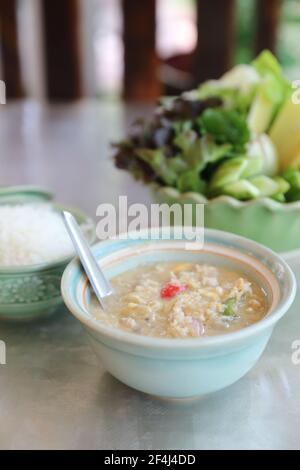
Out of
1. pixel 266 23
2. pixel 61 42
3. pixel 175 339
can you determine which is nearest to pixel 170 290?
pixel 175 339

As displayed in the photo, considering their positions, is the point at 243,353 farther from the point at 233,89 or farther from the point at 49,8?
the point at 49,8

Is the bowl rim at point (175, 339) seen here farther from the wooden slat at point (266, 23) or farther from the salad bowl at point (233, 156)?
the wooden slat at point (266, 23)

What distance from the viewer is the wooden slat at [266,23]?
3.57 m

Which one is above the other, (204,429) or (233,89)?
(233,89)

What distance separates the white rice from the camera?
3.30ft

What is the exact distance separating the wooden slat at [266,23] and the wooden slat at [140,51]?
0.64 m

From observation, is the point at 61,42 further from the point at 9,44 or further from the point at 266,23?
the point at 266,23

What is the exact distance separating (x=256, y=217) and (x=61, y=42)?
2.52m

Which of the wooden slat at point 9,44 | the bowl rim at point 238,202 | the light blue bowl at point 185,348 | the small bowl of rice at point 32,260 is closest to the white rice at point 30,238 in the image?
the small bowl of rice at point 32,260

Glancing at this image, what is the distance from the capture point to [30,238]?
3.39 ft

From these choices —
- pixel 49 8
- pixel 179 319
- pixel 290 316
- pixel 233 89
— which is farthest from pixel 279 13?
pixel 179 319

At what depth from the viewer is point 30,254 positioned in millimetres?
1010

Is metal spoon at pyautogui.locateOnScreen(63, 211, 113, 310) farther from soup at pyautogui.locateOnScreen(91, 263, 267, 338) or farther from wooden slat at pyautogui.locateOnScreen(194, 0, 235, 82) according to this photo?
wooden slat at pyautogui.locateOnScreen(194, 0, 235, 82)
